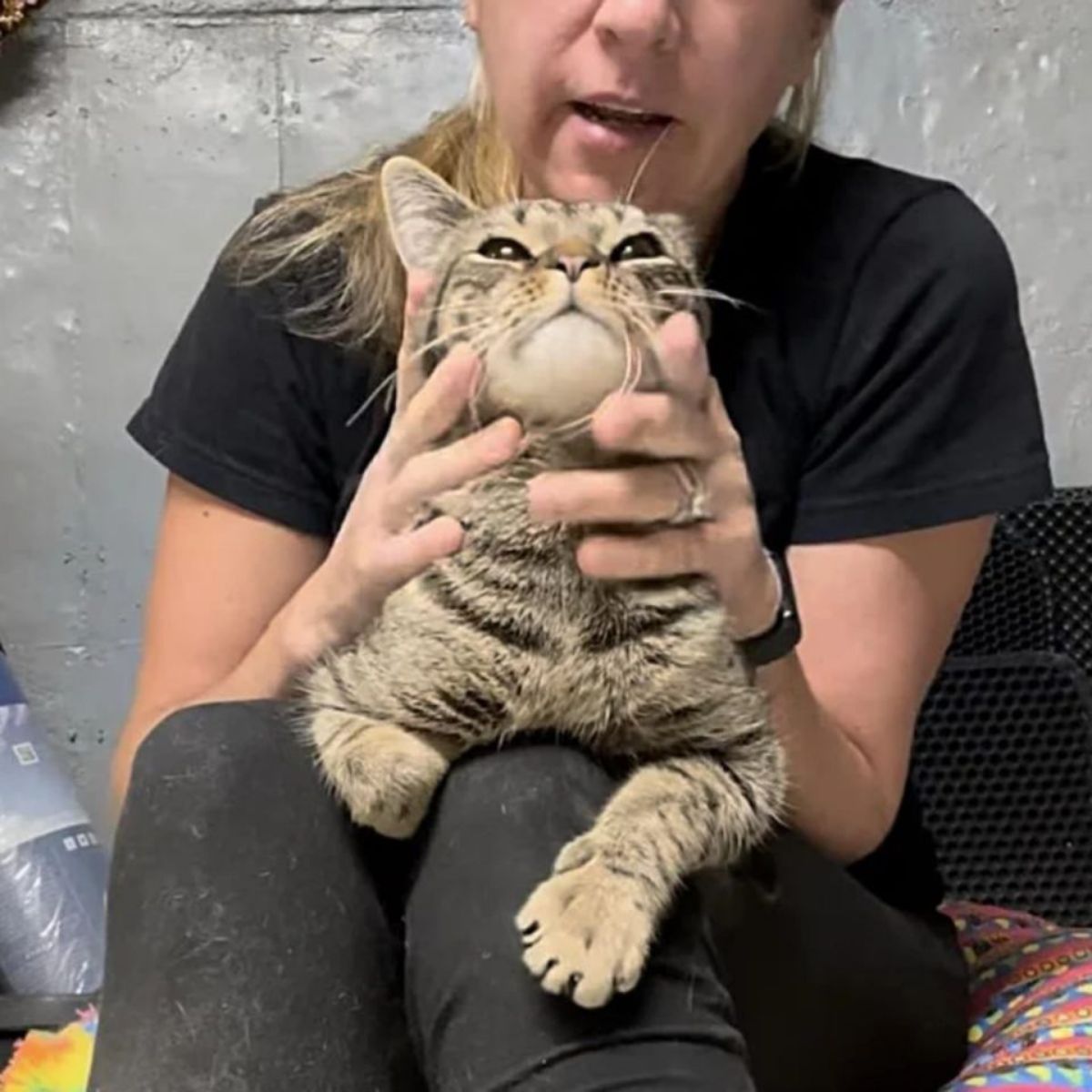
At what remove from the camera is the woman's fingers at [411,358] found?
1.06 metres

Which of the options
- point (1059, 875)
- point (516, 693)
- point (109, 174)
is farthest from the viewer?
point (109, 174)

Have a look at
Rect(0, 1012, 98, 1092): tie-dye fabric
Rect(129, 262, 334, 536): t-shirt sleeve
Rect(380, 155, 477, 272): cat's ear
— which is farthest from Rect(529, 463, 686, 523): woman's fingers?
Rect(0, 1012, 98, 1092): tie-dye fabric

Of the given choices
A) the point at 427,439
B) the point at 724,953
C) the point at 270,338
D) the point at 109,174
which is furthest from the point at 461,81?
the point at 724,953

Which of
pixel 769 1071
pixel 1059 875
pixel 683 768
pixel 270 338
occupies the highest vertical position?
pixel 270 338

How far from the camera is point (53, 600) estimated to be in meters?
2.12

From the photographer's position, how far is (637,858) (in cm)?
91

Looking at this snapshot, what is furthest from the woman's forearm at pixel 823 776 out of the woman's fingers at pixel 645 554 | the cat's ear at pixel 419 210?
the cat's ear at pixel 419 210

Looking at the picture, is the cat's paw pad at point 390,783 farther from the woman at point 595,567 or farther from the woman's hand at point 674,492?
the woman's hand at point 674,492

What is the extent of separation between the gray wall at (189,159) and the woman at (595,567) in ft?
2.24

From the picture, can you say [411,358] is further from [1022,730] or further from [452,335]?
[1022,730]

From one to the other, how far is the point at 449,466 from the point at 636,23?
1.14ft

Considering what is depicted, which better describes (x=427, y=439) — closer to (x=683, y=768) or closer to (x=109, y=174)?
(x=683, y=768)

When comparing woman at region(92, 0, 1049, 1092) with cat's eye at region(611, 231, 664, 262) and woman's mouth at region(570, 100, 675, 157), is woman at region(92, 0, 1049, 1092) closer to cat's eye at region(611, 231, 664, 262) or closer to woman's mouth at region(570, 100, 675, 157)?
woman's mouth at region(570, 100, 675, 157)

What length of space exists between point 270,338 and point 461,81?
34.0 inches
